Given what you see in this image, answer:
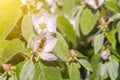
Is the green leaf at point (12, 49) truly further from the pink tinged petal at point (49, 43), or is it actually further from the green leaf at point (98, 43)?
the green leaf at point (98, 43)

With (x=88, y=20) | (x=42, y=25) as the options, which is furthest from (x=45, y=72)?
(x=88, y=20)

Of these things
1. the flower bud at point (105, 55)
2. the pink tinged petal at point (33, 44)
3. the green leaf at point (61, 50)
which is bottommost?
the flower bud at point (105, 55)

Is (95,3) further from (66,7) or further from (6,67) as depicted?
(6,67)

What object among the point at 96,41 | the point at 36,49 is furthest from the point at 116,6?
the point at 36,49

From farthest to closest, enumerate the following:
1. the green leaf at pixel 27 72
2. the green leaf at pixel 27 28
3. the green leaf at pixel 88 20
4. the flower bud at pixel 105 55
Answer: the green leaf at pixel 88 20, the flower bud at pixel 105 55, the green leaf at pixel 27 28, the green leaf at pixel 27 72

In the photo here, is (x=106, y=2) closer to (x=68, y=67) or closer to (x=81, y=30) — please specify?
(x=81, y=30)

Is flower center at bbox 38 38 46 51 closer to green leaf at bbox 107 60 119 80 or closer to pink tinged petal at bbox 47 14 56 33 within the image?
pink tinged petal at bbox 47 14 56 33

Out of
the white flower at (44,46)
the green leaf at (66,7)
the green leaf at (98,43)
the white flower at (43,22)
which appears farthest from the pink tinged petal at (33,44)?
the green leaf at (66,7)
